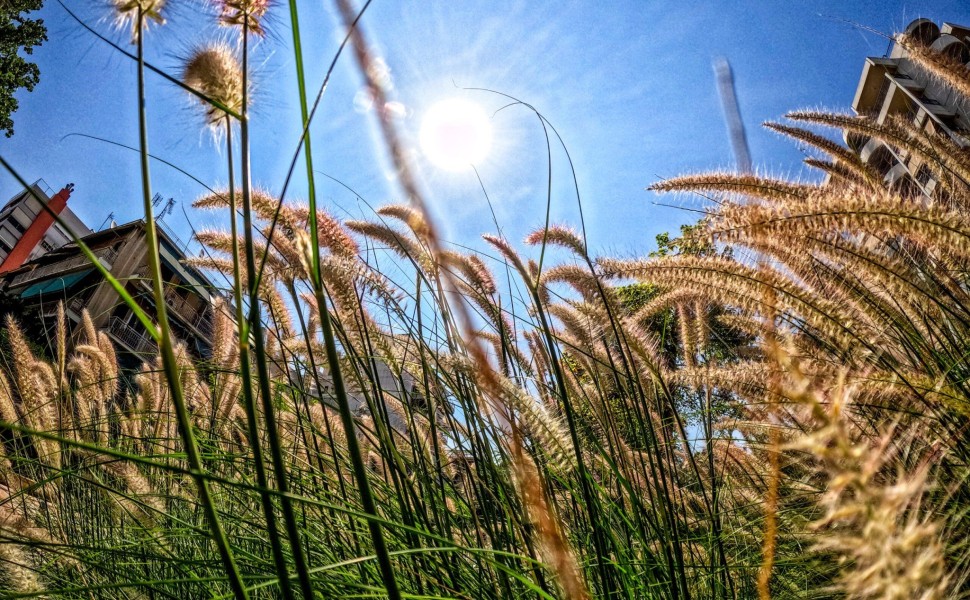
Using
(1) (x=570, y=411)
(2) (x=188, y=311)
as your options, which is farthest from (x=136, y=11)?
(2) (x=188, y=311)

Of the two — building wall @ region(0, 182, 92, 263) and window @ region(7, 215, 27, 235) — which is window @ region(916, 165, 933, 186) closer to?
building wall @ region(0, 182, 92, 263)

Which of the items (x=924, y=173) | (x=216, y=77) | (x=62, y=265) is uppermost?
(x=62, y=265)

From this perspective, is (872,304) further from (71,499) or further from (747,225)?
(71,499)

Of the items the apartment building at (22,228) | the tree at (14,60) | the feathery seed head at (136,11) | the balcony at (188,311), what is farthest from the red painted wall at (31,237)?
the feathery seed head at (136,11)

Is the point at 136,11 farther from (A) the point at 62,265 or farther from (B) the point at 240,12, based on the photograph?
(A) the point at 62,265

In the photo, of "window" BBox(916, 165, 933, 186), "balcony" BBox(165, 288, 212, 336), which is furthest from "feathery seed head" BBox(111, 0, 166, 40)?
"balcony" BBox(165, 288, 212, 336)

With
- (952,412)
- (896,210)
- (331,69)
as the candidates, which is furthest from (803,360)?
(331,69)

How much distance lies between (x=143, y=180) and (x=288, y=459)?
67.5 inches

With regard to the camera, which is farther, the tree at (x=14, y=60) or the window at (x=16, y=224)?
the window at (x=16, y=224)

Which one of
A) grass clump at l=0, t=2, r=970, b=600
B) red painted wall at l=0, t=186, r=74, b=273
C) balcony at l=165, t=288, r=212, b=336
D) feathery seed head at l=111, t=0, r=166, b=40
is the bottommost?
grass clump at l=0, t=2, r=970, b=600

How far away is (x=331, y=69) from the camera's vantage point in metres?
0.68

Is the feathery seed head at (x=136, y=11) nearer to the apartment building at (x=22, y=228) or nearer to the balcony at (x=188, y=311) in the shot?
the balcony at (x=188, y=311)

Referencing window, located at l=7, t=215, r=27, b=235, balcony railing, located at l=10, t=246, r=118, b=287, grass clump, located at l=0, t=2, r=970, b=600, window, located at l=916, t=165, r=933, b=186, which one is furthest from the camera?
window, located at l=7, t=215, r=27, b=235

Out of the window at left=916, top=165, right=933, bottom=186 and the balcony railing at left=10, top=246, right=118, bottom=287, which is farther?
the balcony railing at left=10, top=246, right=118, bottom=287
